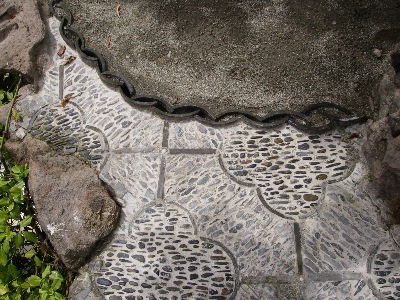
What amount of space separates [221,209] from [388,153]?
0.66 metres

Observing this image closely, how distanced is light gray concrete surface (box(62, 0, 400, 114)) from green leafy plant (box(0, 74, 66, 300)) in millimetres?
702

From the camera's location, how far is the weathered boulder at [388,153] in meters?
1.97

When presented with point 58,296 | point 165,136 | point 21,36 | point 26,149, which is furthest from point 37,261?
point 21,36

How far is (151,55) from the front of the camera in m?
2.64

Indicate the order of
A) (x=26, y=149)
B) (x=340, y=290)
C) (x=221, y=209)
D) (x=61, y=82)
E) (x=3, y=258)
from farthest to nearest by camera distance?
(x=61, y=82) < (x=26, y=149) < (x=221, y=209) < (x=3, y=258) < (x=340, y=290)

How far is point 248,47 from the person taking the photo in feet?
8.58

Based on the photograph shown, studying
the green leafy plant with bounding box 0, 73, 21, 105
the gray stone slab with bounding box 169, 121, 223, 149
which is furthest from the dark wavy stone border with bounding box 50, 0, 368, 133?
the green leafy plant with bounding box 0, 73, 21, 105

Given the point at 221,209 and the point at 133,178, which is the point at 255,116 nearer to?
the point at 221,209

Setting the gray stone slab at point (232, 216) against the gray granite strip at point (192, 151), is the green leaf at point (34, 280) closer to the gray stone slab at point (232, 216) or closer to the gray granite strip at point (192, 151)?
the gray stone slab at point (232, 216)

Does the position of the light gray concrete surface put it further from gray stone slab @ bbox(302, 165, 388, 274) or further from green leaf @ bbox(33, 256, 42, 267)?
green leaf @ bbox(33, 256, 42, 267)

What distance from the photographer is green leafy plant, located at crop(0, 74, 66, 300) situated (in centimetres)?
205

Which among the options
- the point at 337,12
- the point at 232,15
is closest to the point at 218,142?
the point at 232,15

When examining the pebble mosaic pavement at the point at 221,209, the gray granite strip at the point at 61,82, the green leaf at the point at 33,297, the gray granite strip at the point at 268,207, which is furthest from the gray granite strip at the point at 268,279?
the gray granite strip at the point at 61,82

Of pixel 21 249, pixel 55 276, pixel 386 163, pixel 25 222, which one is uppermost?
pixel 386 163
